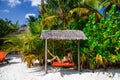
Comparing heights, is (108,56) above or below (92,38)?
below

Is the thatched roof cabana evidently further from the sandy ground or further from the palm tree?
the palm tree

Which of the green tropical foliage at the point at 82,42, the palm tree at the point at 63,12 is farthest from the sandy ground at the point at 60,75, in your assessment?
the palm tree at the point at 63,12

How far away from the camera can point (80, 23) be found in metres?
15.8

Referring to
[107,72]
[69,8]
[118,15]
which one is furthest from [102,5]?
[107,72]

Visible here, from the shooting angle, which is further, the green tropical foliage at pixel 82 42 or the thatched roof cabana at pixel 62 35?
the green tropical foliage at pixel 82 42

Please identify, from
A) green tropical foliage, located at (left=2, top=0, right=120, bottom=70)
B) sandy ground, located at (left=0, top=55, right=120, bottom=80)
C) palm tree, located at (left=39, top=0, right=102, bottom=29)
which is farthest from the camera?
palm tree, located at (left=39, top=0, right=102, bottom=29)

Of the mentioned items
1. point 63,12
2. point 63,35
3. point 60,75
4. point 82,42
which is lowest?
point 60,75

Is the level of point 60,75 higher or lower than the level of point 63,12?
lower

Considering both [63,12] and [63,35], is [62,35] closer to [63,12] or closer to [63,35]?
[63,35]

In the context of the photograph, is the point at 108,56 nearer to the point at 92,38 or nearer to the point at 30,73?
the point at 92,38

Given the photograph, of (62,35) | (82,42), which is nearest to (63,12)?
(82,42)

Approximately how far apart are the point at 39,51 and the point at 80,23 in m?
3.25

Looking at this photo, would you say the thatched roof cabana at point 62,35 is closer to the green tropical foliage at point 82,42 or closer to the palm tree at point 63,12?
the green tropical foliage at point 82,42

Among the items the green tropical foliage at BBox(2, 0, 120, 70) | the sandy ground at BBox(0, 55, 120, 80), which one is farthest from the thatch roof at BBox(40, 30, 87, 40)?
the sandy ground at BBox(0, 55, 120, 80)
